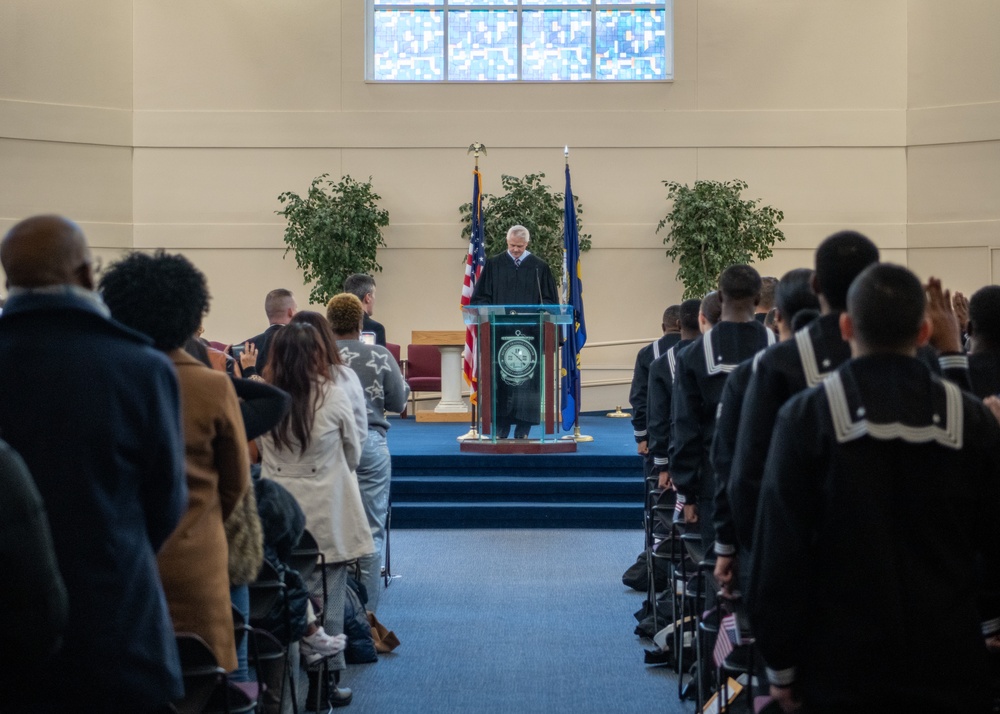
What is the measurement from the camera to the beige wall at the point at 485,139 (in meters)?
13.1

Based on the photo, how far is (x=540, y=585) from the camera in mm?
6465

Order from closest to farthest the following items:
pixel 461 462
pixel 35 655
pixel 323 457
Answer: pixel 35 655
pixel 323 457
pixel 461 462

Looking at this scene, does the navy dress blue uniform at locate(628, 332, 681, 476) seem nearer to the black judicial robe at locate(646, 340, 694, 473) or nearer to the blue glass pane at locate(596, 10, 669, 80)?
the black judicial robe at locate(646, 340, 694, 473)

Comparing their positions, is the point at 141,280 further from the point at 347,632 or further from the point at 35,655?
the point at 347,632

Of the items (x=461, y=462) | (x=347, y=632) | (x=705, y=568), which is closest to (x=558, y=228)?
(x=461, y=462)

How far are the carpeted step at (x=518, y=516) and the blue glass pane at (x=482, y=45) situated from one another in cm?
650

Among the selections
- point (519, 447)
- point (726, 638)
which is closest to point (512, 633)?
point (726, 638)

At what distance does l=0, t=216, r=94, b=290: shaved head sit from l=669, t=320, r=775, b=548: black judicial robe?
2.29 meters

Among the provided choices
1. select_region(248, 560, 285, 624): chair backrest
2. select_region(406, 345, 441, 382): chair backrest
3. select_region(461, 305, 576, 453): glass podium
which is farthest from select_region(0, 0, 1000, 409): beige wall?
select_region(248, 560, 285, 624): chair backrest

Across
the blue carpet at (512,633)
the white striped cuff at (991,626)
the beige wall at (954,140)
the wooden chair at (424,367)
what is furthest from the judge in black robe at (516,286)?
the white striped cuff at (991,626)

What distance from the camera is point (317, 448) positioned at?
13.5 ft

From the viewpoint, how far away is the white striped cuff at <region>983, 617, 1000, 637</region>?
2609mm

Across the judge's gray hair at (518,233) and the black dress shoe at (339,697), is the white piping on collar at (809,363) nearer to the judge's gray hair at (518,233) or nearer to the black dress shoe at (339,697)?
the black dress shoe at (339,697)

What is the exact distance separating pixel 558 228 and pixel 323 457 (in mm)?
8806
